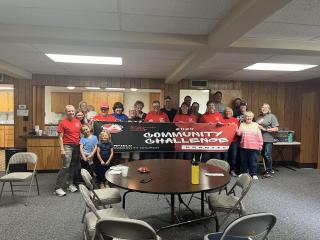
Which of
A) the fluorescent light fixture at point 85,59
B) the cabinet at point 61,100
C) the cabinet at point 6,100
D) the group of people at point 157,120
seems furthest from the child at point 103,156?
the cabinet at point 6,100

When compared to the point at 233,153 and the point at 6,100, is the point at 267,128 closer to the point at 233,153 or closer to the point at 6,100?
the point at 233,153

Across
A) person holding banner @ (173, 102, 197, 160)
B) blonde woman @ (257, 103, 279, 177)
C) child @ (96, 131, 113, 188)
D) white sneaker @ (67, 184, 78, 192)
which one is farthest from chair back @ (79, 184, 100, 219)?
blonde woman @ (257, 103, 279, 177)

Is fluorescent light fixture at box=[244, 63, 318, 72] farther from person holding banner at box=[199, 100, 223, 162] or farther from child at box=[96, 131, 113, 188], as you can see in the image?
child at box=[96, 131, 113, 188]

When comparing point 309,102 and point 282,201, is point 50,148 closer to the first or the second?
point 282,201

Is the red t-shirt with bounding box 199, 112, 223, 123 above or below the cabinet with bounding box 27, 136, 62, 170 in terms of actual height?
above

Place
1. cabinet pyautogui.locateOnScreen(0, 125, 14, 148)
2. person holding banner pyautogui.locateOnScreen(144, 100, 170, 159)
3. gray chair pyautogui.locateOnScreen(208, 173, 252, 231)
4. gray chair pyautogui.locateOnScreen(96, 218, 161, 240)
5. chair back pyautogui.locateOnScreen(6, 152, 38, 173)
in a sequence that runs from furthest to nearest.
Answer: cabinet pyautogui.locateOnScreen(0, 125, 14, 148) < person holding banner pyautogui.locateOnScreen(144, 100, 170, 159) < chair back pyautogui.locateOnScreen(6, 152, 38, 173) < gray chair pyautogui.locateOnScreen(208, 173, 252, 231) < gray chair pyautogui.locateOnScreen(96, 218, 161, 240)

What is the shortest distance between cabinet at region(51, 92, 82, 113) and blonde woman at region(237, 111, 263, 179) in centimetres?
643

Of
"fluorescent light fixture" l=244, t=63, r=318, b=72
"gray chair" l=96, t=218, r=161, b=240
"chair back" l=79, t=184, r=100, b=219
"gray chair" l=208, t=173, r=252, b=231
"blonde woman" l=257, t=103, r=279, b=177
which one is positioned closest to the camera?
"gray chair" l=96, t=218, r=161, b=240

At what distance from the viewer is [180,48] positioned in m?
3.17

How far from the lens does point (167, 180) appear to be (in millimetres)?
2561

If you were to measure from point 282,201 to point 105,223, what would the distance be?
346 centimetres

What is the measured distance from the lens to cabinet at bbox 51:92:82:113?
9312mm

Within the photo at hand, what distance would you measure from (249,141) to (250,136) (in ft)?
0.36

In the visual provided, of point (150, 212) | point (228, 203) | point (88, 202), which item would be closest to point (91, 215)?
point (88, 202)
